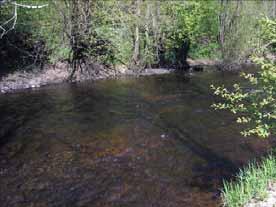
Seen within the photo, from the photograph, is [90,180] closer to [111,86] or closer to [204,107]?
[204,107]

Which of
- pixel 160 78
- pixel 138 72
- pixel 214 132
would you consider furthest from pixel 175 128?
pixel 138 72

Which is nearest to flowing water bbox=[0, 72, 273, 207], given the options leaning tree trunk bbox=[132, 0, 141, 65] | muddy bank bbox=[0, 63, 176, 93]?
muddy bank bbox=[0, 63, 176, 93]

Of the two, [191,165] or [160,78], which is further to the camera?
[160,78]

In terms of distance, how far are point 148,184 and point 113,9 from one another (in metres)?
16.0

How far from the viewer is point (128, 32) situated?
24.9 m

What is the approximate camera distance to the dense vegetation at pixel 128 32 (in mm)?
23016

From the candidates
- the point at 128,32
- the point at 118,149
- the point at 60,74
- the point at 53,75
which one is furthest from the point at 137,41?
the point at 118,149

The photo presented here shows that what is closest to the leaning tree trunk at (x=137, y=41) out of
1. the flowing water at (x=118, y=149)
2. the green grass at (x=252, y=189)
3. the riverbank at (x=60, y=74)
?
the riverbank at (x=60, y=74)

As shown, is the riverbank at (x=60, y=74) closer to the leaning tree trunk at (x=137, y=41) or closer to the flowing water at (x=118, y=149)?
the leaning tree trunk at (x=137, y=41)

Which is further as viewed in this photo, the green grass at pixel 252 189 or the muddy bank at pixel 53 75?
the muddy bank at pixel 53 75

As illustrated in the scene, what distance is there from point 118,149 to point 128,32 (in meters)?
14.1

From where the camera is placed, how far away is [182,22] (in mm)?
26500

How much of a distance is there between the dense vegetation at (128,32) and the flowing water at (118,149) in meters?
5.33

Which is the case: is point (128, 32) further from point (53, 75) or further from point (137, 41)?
point (53, 75)
